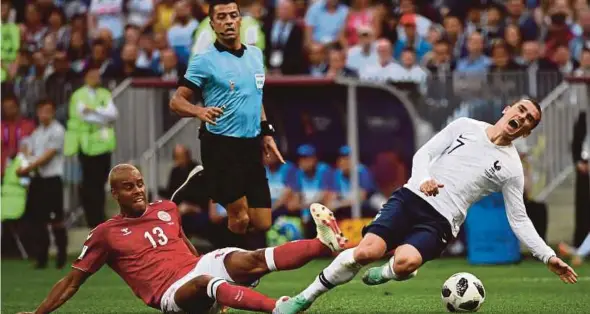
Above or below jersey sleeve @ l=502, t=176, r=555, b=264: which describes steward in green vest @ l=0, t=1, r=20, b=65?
above

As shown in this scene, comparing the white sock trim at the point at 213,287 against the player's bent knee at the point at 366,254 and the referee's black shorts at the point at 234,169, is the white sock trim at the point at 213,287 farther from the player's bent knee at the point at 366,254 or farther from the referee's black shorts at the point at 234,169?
the referee's black shorts at the point at 234,169

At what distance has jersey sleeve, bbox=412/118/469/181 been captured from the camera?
10289 mm

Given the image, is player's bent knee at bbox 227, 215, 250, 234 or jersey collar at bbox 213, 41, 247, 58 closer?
jersey collar at bbox 213, 41, 247, 58

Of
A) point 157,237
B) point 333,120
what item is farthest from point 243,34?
point 157,237

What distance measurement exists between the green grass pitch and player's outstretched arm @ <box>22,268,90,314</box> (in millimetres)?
1914

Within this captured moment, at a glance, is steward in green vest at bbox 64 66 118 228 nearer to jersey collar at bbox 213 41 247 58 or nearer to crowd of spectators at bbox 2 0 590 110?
crowd of spectators at bbox 2 0 590 110

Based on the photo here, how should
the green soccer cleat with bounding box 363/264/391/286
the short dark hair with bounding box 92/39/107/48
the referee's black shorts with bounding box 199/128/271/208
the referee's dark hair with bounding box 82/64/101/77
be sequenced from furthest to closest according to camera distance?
the short dark hair with bounding box 92/39/107/48 → the referee's dark hair with bounding box 82/64/101/77 → the referee's black shorts with bounding box 199/128/271/208 → the green soccer cleat with bounding box 363/264/391/286

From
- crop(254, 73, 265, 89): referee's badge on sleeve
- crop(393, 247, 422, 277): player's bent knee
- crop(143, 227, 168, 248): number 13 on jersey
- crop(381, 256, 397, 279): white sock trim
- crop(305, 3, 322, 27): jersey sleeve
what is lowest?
crop(381, 256, 397, 279): white sock trim

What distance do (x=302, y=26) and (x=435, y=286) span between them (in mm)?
8136

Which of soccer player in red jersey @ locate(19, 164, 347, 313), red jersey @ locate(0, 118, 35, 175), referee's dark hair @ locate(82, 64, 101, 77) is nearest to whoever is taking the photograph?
soccer player in red jersey @ locate(19, 164, 347, 313)

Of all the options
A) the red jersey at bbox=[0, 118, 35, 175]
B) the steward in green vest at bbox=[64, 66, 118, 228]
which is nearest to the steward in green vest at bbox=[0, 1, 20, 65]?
the red jersey at bbox=[0, 118, 35, 175]

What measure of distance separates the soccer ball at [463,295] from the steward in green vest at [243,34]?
25.4ft

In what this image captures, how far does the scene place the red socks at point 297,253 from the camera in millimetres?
9773

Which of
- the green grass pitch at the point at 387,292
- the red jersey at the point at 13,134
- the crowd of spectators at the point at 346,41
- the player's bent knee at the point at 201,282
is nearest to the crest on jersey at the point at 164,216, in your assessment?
the player's bent knee at the point at 201,282
